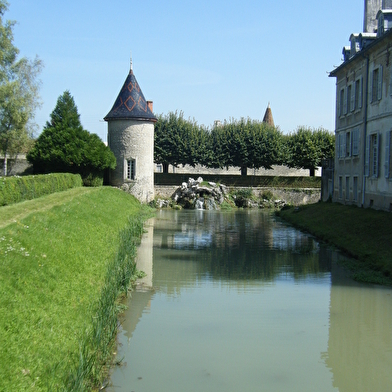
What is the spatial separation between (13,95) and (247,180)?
19.7 m

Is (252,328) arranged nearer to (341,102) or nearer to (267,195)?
(341,102)

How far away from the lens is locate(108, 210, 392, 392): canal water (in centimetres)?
662

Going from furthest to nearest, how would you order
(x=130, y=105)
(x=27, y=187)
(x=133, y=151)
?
(x=133, y=151) < (x=130, y=105) < (x=27, y=187)

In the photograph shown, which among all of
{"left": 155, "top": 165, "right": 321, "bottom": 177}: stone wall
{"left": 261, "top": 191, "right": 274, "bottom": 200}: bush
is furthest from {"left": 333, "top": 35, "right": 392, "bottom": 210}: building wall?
{"left": 155, "top": 165, "right": 321, "bottom": 177}: stone wall

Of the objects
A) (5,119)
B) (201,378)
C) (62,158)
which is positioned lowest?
(201,378)

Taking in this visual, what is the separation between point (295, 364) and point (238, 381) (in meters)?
1.00

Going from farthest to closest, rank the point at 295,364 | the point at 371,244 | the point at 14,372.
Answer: the point at 371,244 < the point at 295,364 < the point at 14,372

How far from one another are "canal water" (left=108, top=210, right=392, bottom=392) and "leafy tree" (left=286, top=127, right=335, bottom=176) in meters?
31.8

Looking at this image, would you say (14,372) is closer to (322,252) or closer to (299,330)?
(299,330)

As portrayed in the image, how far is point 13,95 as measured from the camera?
34469 millimetres

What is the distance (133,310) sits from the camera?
9.62 metres

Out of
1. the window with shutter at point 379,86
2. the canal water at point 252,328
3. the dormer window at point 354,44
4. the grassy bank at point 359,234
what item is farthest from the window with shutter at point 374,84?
the canal water at point 252,328


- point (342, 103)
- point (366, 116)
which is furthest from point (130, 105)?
point (366, 116)

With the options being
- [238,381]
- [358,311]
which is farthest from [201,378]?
[358,311]
